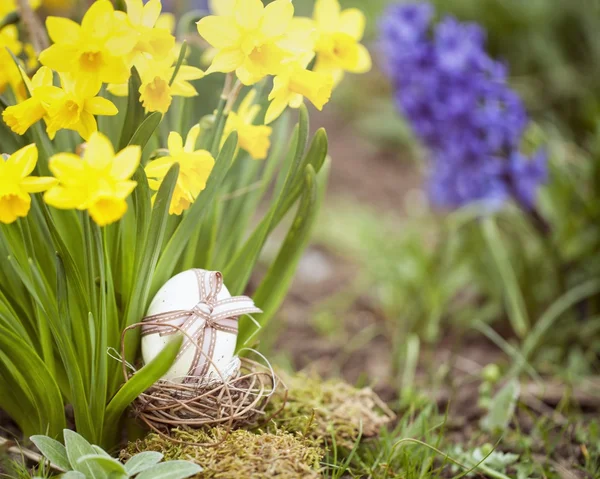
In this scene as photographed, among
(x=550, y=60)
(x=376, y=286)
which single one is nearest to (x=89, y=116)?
(x=376, y=286)

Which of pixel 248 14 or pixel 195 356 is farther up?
pixel 248 14

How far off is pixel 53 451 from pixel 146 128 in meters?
0.51

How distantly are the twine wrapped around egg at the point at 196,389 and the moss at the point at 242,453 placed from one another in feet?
0.06

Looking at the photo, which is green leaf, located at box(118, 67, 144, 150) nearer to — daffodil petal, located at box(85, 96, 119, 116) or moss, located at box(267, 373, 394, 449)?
daffodil petal, located at box(85, 96, 119, 116)

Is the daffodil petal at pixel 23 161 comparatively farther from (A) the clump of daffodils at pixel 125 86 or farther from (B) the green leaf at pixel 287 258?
(B) the green leaf at pixel 287 258

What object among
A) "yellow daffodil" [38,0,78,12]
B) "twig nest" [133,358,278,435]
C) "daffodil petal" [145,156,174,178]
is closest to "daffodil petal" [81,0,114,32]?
"daffodil petal" [145,156,174,178]

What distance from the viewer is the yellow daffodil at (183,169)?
0.97 meters

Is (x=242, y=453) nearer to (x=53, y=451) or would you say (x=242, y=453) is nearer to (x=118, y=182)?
(x=53, y=451)

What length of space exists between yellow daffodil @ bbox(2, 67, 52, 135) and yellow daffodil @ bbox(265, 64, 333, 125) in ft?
1.14

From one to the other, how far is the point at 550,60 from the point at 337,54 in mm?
2989

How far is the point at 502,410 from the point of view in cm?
142


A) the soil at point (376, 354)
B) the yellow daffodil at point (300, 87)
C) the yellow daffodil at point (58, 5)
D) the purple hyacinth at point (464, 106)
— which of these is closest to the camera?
the yellow daffodil at point (300, 87)

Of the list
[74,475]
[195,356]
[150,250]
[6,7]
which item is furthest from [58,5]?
[74,475]

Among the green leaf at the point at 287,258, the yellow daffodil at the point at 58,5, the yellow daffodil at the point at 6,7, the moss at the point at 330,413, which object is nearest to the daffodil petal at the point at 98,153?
the green leaf at the point at 287,258
